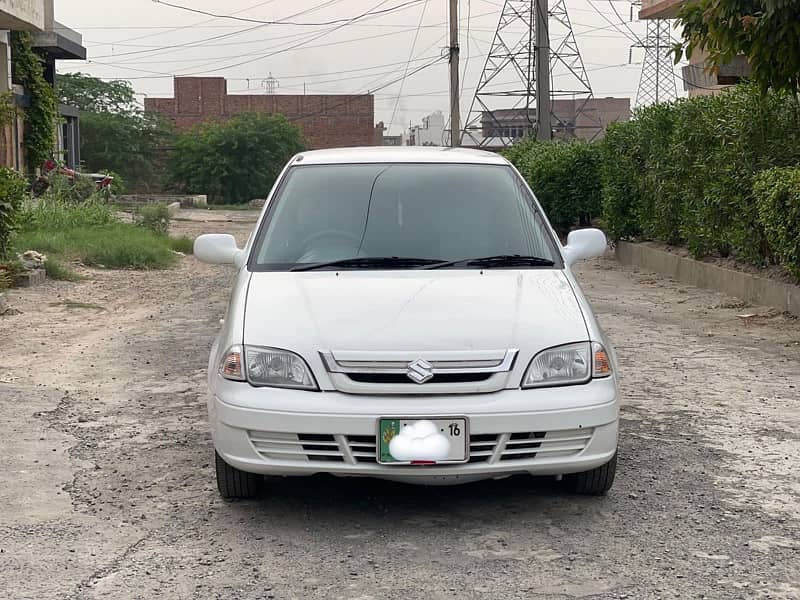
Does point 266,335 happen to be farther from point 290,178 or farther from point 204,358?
point 204,358

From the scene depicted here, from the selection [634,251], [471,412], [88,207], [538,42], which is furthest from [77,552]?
[538,42]

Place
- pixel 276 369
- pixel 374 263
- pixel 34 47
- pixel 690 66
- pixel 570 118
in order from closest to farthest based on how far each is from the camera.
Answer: pixel 276 369 < pixel 374 263 < pixel 690 66 < pixel 34 47 < pixel 570 118

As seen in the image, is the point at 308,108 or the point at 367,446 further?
the point at 308,108

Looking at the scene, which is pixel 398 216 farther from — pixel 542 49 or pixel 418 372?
pixel 542 49

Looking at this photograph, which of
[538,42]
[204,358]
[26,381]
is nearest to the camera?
[26,381]

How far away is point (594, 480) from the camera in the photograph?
5172 mm

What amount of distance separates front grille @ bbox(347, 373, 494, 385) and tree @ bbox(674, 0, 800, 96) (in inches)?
170

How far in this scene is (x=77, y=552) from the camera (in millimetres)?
4598

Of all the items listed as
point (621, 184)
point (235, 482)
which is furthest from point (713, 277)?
point (235, 482)

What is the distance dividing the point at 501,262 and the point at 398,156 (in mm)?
1151

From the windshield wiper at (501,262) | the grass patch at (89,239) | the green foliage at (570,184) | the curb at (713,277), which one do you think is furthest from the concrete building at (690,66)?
the windshield wiper at (501,262)

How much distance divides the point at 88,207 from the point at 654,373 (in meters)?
15.6

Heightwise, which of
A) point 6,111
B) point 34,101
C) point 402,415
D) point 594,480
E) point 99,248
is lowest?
point 594,480

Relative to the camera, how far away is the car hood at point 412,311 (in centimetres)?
475
